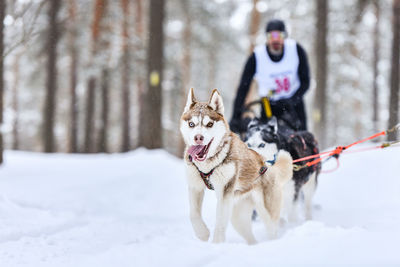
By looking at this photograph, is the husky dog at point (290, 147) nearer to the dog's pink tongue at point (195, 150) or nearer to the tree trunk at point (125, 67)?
the dog's pink tongue at point (195, 150)

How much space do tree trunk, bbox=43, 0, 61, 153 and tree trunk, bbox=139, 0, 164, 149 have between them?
20.2 ft

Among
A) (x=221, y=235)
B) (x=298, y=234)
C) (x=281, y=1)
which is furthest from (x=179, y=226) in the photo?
(x=281, y=1)

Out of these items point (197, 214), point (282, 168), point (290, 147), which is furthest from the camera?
point (290, 147)

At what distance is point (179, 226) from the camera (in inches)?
171

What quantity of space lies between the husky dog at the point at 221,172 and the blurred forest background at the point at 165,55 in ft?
16.4

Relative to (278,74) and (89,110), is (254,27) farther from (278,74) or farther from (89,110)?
(278,74)

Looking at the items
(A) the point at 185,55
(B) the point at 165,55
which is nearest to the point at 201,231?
(B) the point at 165,55

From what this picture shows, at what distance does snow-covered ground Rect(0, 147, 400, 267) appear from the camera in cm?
225

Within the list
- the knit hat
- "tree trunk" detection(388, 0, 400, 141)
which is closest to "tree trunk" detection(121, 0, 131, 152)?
"tree trunk" detection(388, 0, 400, 141)

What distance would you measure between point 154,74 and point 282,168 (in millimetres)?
6526

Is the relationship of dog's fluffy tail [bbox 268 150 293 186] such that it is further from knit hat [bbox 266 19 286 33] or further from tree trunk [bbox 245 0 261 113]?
tree trunk [bbox 245 0 261 113]

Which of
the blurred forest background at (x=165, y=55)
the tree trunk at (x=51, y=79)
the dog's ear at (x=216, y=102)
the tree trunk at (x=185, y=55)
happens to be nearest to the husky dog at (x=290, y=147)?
the dog's ear at (x=216, y=102)

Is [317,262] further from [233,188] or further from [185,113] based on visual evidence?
[185,113]

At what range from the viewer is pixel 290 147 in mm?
3809
